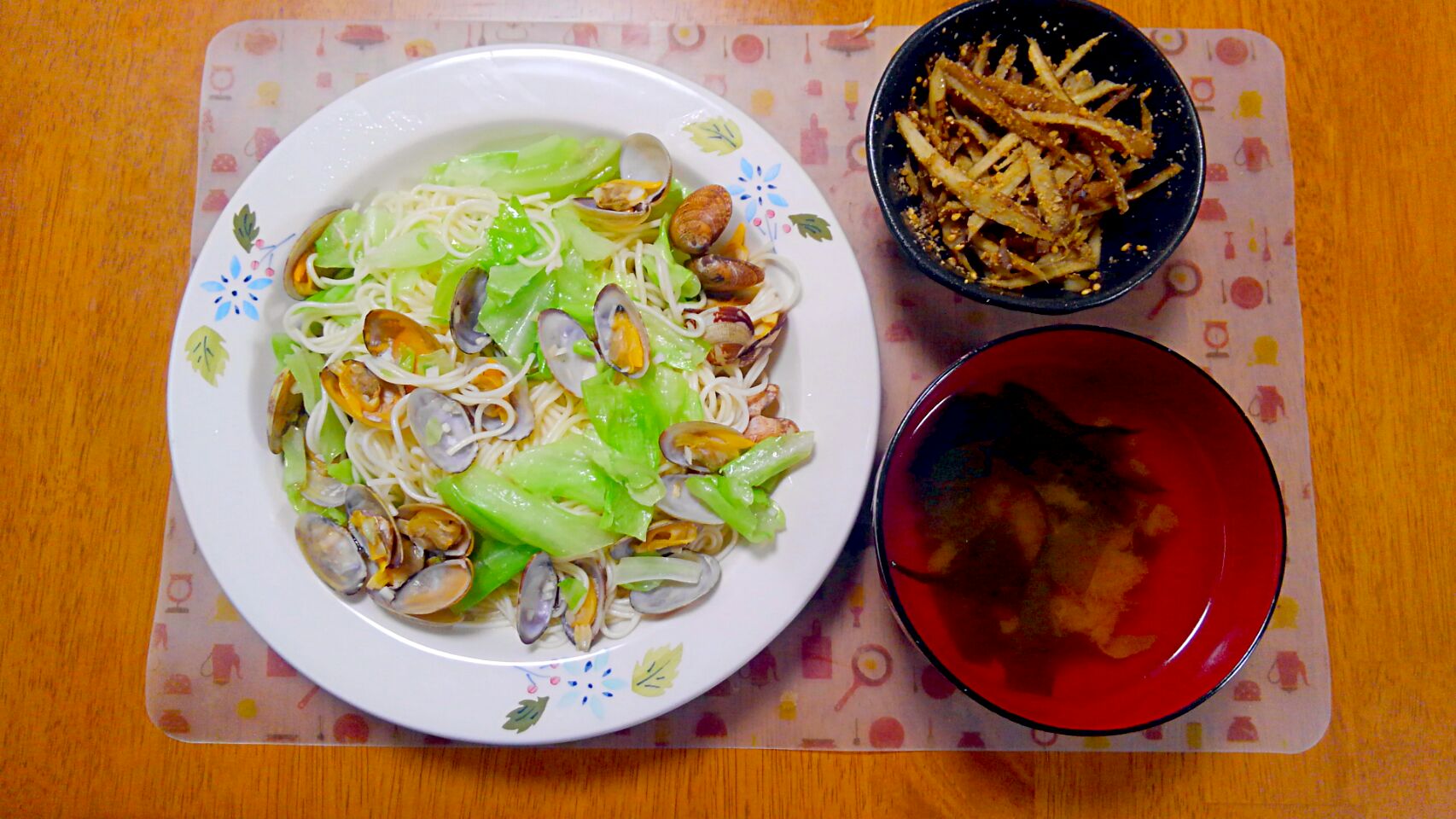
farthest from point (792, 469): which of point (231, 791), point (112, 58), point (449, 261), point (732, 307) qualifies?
point (112, 58)

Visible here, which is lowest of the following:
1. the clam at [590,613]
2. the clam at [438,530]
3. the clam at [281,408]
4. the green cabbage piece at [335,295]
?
the clam at [590,613]

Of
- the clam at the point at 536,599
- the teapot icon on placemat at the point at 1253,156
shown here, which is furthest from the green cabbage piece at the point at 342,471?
the teapot icon on placemat at the point at 1253,156

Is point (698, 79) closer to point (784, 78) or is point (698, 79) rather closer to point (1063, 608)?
point (784, 78)

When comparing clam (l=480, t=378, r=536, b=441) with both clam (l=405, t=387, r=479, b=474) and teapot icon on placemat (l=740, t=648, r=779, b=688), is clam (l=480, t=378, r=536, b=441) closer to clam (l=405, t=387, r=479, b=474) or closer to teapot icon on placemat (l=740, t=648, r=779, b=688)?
clam (l=405, t=387, r=479, b=474)

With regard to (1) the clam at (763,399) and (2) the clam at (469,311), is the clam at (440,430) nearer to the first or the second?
(2) the clam at (469,311)

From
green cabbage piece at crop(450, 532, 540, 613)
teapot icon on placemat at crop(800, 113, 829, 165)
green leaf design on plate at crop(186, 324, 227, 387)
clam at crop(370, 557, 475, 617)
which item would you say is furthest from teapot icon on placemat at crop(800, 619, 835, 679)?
green leaf design on plate at crop(186, 324, 227, 387)
